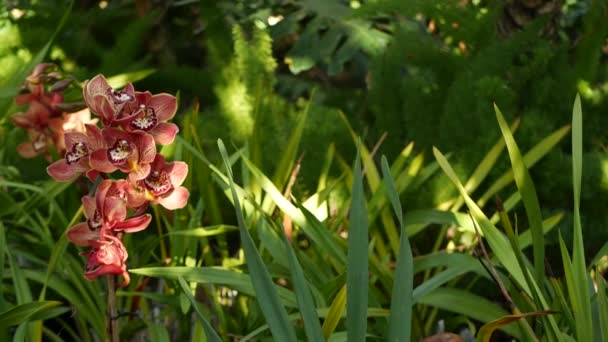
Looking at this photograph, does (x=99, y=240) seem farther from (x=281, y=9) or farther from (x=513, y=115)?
(x=281, y=9)

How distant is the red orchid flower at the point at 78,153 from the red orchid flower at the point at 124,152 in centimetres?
2

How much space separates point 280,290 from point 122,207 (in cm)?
28

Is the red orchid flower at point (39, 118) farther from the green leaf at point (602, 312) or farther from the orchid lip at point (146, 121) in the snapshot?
the green leaf at point (602, 312)

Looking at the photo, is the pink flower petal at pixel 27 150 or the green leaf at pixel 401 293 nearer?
the green leaf at pixel 401 293

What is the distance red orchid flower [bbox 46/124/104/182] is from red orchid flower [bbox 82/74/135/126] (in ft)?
0.08

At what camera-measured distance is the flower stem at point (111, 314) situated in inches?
50.0

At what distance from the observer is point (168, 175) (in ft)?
4.10

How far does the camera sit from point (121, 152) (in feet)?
3.95

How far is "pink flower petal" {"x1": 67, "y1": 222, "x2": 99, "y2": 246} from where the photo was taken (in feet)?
4.09

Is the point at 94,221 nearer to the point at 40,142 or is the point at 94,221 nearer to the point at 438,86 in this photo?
the point at 40,142

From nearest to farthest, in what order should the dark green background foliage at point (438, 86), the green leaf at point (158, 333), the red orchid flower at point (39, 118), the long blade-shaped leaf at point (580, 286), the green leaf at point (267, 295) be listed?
1. the green leaf at point (267, 295)
2. the long blade-shaped leaf at point (580, 286)
3. the green leaf at point (158, 333)
4. the red orchid flower at point (39, 118)
5. the dark green background foliage at point (438, 86)

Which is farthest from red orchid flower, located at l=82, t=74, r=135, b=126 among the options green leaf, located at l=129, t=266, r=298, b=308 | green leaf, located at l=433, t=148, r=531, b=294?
green leaf, located at l=433, t=148, r=531, b=294

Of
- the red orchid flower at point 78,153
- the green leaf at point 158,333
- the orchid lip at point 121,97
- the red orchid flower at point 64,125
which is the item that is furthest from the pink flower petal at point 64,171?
the red orchid flower at point 64,125

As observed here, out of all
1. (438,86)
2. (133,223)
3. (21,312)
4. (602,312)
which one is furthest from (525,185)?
(438,86)
